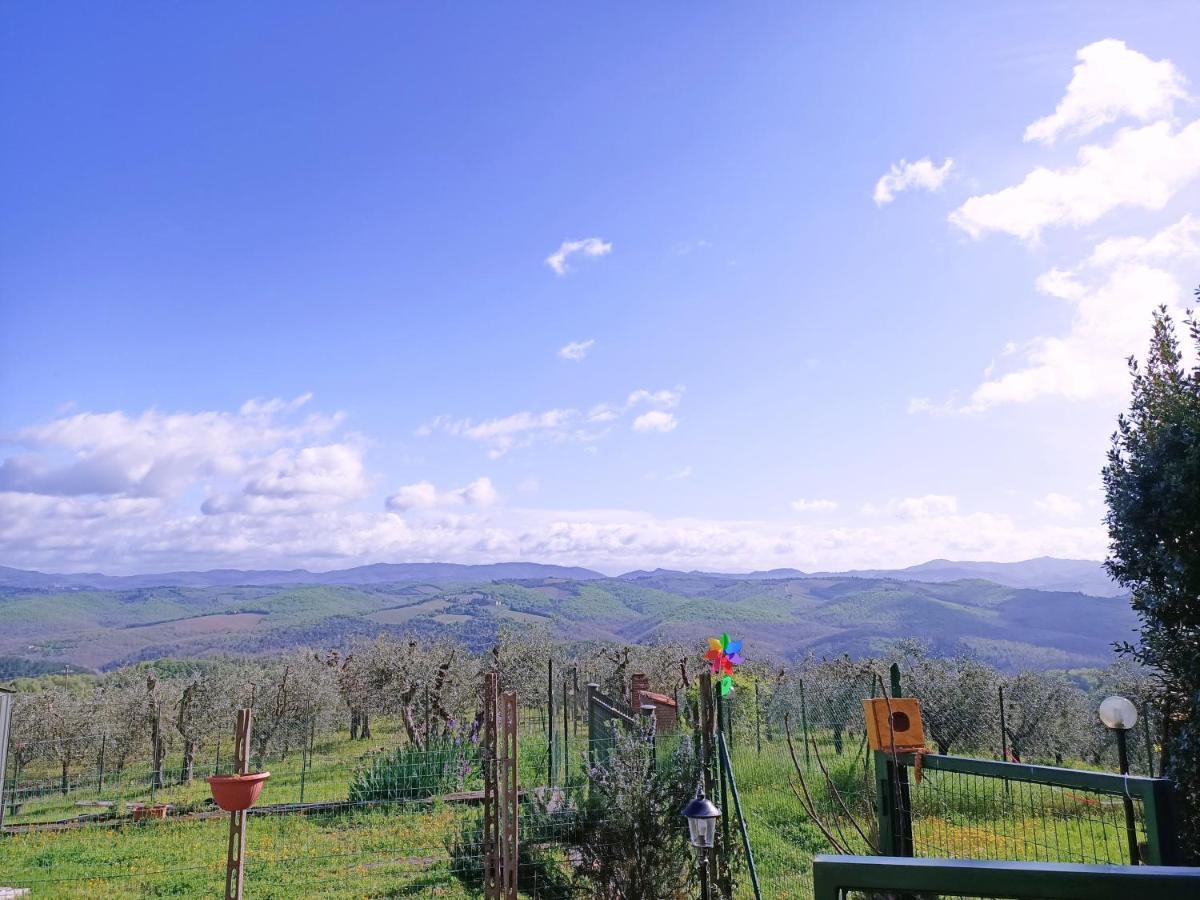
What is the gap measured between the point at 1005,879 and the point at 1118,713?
5532mm

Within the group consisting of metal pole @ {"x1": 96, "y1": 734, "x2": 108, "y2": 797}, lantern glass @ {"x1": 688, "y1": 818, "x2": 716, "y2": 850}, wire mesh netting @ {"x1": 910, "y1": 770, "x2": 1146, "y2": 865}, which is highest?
lantern glass @ {"x1": 688, "y1": 818, "x2": 716, "y2": 850}

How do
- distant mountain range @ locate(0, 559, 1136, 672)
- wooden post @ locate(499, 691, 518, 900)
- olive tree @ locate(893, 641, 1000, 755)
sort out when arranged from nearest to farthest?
wooden post @ locate(499, 691, 518, 900) → olive tree @ locate(893, 641, 1000, 755) → distant mountain range @ locate(0, 559, 1136, 672)

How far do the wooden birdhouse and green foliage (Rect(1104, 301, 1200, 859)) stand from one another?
130cm

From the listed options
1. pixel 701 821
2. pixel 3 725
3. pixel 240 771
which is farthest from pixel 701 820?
pixel 3 725

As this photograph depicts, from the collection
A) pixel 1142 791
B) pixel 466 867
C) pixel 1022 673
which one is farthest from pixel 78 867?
pixel 1022 673

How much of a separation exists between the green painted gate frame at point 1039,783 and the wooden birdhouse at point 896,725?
7cm

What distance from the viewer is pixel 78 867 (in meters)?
9.05

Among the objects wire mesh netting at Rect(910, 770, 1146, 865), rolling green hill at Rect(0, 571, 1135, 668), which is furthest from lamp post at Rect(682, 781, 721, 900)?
rolling green hill at Rect(0, 571, 1135, 668)

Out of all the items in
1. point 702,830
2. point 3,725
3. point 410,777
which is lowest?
point 410,777

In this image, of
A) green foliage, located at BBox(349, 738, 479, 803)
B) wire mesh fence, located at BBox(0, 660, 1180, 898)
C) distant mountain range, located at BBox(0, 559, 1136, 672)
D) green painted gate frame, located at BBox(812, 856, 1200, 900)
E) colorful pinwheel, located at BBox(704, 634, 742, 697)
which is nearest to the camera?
green painted gate frame, located at BBox(812, 856, 1200, 900)

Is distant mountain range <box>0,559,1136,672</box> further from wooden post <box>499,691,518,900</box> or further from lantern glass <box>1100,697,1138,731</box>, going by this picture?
lantern glass <box>1100,697,1138,731</box>

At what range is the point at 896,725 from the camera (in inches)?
191

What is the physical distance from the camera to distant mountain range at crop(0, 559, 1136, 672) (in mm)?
82812

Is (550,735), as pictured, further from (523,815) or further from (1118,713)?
(1118,713)
